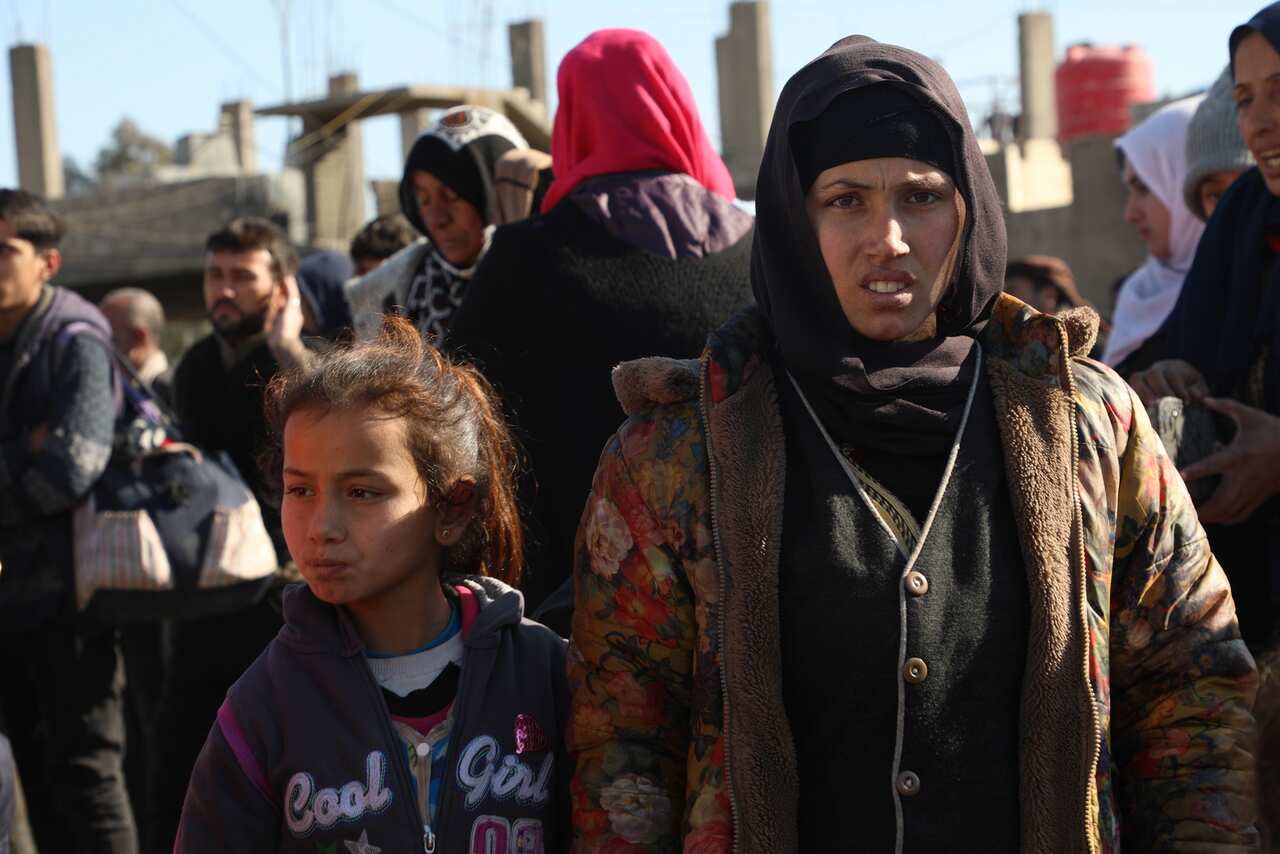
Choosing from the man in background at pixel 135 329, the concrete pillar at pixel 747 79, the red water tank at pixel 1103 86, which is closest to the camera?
the man in background at pixel 135 329

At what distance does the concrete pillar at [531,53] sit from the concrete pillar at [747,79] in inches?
95.2

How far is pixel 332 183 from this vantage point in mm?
15758

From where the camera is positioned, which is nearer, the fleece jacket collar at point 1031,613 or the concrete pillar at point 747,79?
the fleece jacket collar at point 1031,613

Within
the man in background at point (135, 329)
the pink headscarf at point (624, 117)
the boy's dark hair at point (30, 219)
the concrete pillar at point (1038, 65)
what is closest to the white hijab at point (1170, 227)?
the pink headscarf at point (624, 117)

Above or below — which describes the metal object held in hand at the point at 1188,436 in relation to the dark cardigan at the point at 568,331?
below

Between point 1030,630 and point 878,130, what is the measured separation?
0.69 metres

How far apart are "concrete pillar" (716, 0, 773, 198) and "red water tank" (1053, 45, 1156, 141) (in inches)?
154

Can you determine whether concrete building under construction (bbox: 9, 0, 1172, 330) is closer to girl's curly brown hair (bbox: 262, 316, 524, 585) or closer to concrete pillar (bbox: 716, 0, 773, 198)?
concrete pillar (bbox: 716, 0, 773, 198)

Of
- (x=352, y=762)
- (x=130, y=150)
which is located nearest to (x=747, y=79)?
(x=352, y=762)

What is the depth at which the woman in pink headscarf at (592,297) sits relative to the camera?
313 centimetres

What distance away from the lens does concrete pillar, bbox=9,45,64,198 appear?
20406 millimetres

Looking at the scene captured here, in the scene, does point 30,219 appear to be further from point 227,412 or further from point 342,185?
point 342,185

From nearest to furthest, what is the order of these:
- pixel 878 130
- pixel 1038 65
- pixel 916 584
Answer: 1. pixel 916 584
2. pixel 878 130
3. pixel 1038 65

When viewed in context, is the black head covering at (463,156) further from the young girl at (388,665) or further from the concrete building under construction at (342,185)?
the concrete building under construction at (342,185)
